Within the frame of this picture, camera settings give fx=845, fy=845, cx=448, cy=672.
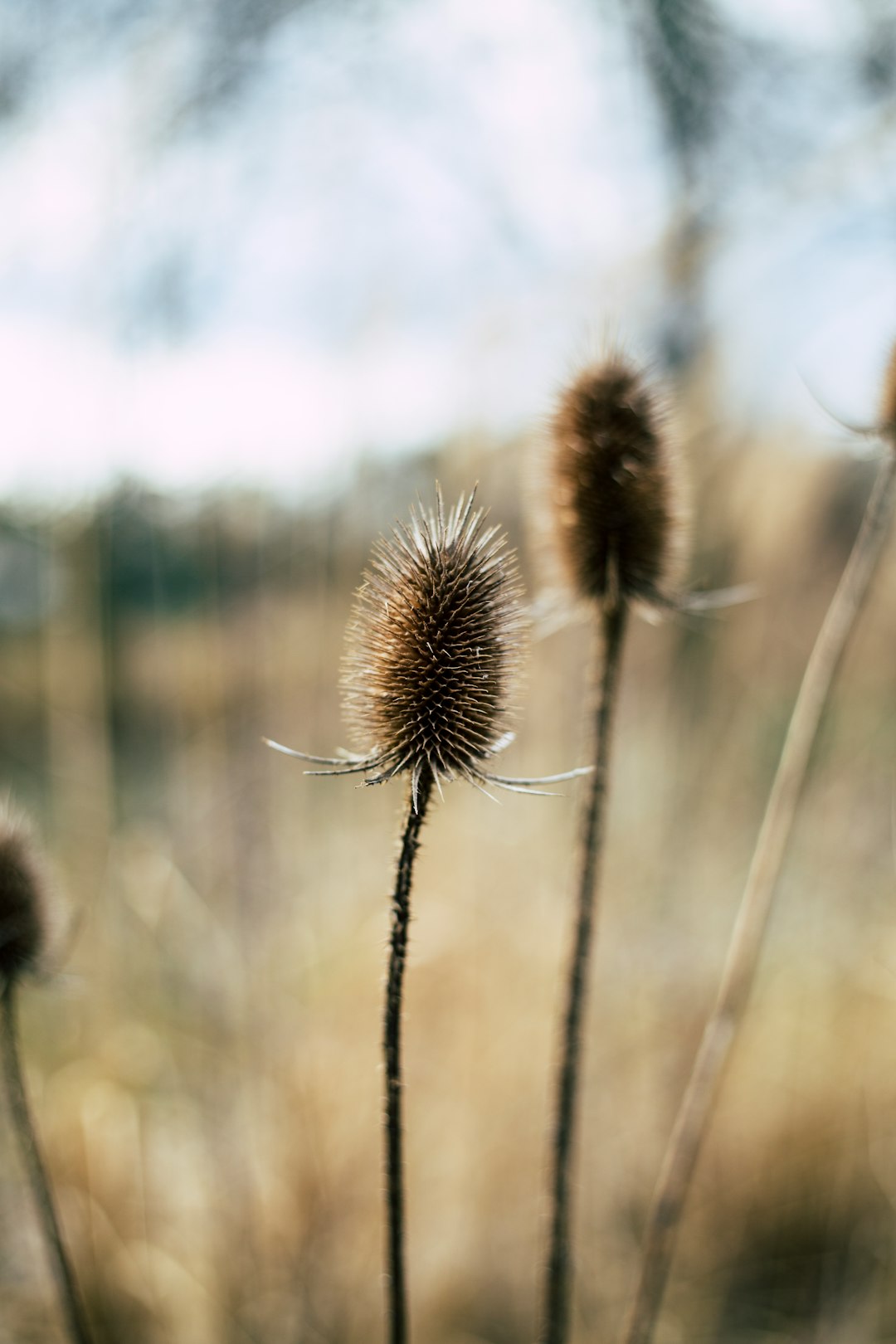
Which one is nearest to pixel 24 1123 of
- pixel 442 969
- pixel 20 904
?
pixel 20 904

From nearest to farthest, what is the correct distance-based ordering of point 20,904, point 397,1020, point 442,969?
point 397,1020 → point 20,904 → point 442,969

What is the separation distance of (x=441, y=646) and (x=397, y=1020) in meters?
0.29

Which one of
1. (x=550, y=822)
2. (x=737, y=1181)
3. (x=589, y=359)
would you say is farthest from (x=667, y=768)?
(x=589, y=359)

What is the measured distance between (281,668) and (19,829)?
1.03 m

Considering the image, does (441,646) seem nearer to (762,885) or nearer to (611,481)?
(611,481)

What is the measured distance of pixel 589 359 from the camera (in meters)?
1.02

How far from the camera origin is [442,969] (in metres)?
2.15

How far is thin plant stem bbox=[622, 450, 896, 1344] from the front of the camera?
93 centimetres

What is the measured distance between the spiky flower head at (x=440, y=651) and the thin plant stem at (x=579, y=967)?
0.67 ft

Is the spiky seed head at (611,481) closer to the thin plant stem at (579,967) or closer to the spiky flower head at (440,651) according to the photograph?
the thin plant stem at (579,967)

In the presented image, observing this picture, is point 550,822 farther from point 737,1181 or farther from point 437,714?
point 437,714

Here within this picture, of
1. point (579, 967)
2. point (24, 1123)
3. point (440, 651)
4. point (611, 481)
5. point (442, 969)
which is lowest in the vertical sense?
point (442, 969)

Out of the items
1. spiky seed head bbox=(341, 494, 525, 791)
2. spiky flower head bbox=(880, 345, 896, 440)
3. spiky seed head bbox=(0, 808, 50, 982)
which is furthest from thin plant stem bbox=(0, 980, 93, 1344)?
spiky flower head bbox=(880, 345, 896, 440)

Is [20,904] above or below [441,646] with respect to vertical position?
below
